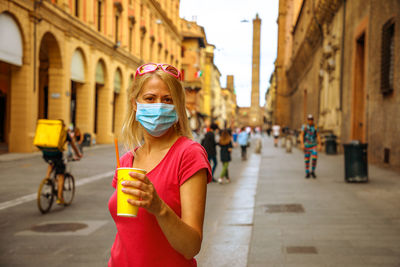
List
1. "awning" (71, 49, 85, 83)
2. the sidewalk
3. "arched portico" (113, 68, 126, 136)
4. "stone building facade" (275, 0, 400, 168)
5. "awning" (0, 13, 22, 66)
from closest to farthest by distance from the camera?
the sidewalk, "stone building facade" (275, 0, 400, 168), "awning" (0, 13, 22, 66), "awning" (71, 49, 85, 83), "arched portico" (113, 68, 126, 136)

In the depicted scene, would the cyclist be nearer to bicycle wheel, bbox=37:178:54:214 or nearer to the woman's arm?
bicycle wheel, bbox=37:178:54:214

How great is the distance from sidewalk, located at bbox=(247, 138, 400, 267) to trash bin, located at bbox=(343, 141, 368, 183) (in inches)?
10.9

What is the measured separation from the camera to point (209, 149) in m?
12.9

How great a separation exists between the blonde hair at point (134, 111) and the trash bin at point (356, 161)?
9.70 metres

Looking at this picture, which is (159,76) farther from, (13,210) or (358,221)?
(13,210)

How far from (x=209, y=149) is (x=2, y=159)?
8.63 meters

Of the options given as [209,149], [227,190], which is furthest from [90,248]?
[209,149]

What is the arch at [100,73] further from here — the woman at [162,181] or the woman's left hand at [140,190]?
the woman's left hand at [140,190]

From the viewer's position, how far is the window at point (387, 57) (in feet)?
46.6

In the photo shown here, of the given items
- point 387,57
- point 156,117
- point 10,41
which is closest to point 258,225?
point 156,117

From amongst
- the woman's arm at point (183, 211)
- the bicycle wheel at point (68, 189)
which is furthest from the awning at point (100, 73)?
the woman's arm at point (183, 211)

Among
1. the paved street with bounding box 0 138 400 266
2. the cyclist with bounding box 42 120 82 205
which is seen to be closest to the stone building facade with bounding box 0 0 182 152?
the paved street with bounding box 0 138 400 266

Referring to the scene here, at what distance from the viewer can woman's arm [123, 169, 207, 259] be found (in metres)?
1.49

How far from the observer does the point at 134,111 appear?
6.99 feet
